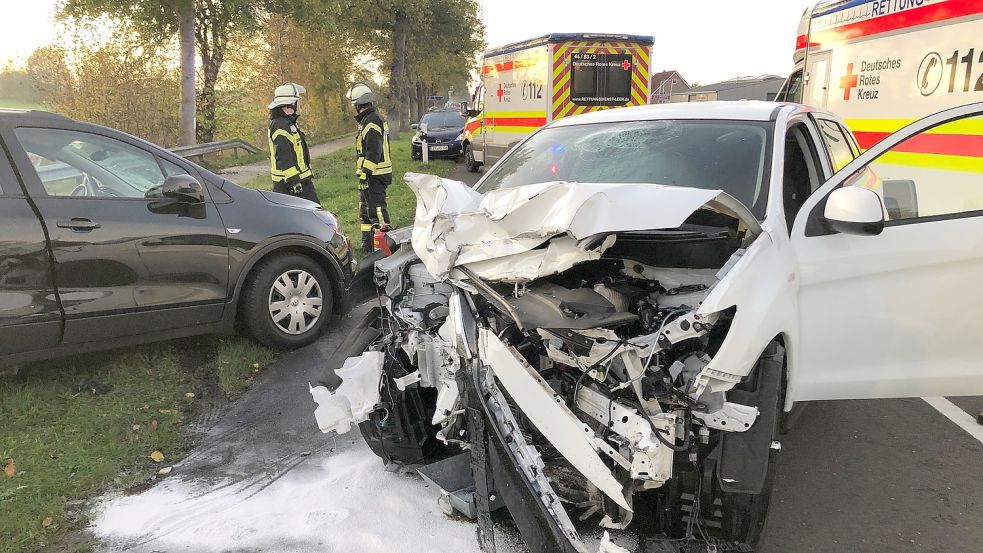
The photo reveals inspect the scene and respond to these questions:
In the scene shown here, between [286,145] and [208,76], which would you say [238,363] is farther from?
[208,76]

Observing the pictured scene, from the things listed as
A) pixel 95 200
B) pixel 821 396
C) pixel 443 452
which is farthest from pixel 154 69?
pixel 821 396

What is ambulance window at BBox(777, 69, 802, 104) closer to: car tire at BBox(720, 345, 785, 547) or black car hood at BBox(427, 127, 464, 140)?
car tire at BBox(720, 345, 785, 547)

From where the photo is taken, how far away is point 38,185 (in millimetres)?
3781

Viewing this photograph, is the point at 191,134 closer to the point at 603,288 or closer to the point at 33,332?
the point at 33,332

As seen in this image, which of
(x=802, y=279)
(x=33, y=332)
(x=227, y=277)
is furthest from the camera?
(x=227, y=277)

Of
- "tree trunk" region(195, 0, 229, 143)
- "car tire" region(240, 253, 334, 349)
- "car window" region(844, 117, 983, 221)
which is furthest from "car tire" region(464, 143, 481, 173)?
"car window" region(844, 117, 983, 221)

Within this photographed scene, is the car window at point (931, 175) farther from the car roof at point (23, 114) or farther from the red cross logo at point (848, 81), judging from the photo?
the car roof at point (23, 114)

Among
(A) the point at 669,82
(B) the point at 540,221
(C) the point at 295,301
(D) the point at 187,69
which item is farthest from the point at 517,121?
(A) the point at 669,82

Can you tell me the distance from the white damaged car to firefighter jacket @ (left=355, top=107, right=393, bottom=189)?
4.06 metres

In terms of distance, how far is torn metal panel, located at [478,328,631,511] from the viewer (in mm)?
2139

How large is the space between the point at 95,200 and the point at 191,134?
10227 millimetres

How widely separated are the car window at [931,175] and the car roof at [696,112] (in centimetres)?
60

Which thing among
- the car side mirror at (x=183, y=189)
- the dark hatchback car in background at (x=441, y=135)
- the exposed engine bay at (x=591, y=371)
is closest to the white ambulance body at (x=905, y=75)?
the exposed engine bay at (x=591, y=371)

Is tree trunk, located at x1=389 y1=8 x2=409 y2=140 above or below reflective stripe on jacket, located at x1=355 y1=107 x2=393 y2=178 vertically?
above
